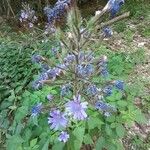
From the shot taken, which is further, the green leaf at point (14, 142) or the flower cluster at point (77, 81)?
the green leaf at point (14, 142)

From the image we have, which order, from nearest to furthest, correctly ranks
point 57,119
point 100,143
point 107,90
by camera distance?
point 57,119 → point 107,90 → point 100,143

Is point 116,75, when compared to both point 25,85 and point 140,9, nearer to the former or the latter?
point 25,85

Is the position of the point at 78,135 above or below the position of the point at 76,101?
below

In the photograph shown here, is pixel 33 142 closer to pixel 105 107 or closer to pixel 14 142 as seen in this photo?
pixel 14 142

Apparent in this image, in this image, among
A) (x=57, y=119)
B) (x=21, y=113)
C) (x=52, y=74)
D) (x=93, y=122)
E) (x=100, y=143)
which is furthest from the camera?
(x=21, y=113)

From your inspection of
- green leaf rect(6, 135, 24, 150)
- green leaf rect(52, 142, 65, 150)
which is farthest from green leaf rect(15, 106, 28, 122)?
green leaf rect(52, 142, 65, 150)

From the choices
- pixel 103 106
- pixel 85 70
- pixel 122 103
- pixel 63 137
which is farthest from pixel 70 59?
pixel 122 103

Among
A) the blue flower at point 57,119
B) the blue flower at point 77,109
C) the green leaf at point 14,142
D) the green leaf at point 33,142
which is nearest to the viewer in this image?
the blue flower at point 77,109

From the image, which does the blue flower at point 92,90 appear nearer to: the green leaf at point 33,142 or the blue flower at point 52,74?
the blue flower at point 52,74

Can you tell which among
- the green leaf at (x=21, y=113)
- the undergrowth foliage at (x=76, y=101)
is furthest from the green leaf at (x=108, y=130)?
the green leaf at (x=21, y=113)
